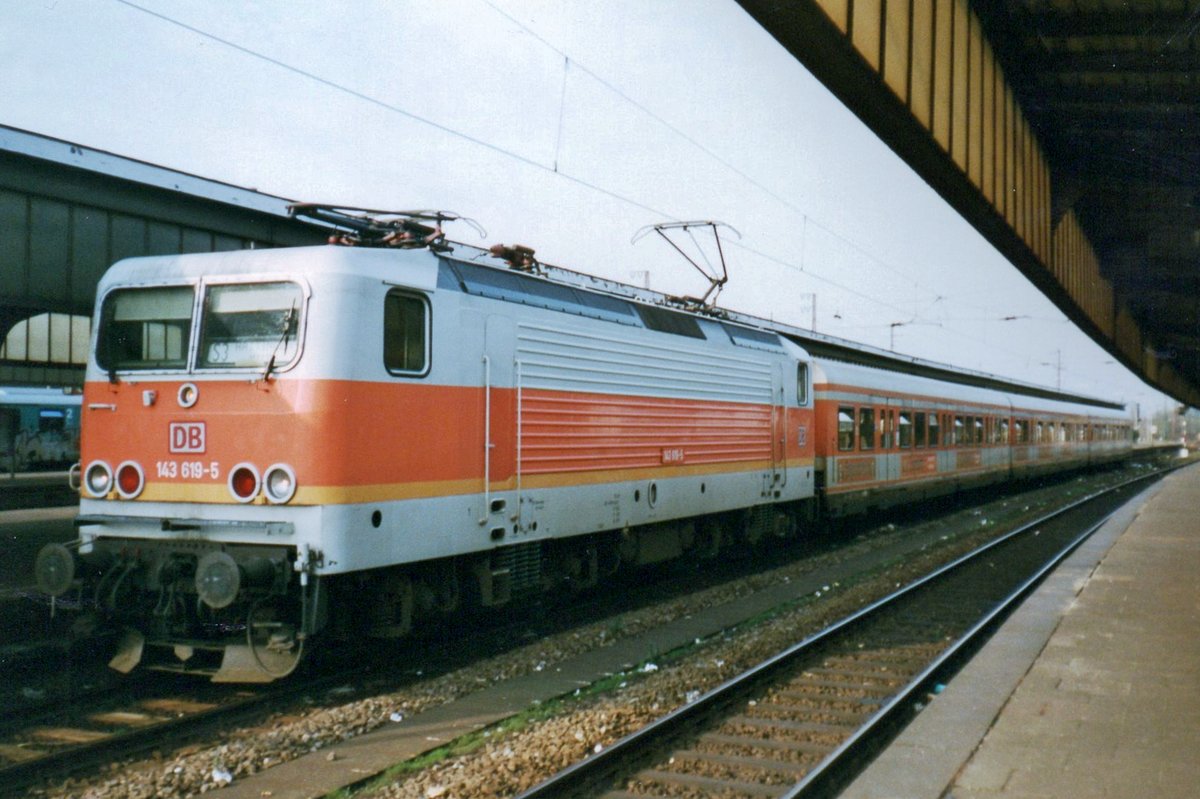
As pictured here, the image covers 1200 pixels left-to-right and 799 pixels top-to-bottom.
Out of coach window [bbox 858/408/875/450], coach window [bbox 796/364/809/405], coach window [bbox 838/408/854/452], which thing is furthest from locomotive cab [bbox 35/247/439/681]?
coach window [bbox 858/408/875/450]

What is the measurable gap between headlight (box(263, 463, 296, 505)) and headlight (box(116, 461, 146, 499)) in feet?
3.90

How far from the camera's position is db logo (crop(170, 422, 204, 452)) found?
7688mm

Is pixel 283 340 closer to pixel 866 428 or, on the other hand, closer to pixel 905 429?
pixel 866 428

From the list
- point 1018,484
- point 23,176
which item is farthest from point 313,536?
point 1018,484

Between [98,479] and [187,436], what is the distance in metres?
0.96

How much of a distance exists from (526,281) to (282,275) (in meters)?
2.80

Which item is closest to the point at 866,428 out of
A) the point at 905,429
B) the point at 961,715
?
the point at 905,429

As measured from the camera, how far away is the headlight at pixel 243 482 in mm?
7438

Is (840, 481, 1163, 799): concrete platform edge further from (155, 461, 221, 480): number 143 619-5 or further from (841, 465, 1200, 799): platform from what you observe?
(155, 461, 221, 480): number 143 619-5

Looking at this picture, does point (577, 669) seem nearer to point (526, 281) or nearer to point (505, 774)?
point (505, 774)

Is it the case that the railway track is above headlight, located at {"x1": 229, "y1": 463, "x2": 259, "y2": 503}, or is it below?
below

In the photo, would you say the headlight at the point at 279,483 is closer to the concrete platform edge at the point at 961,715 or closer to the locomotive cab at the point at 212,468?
the locomotive cab at the point at 212,468

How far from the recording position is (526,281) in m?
9.90

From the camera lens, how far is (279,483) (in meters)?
7.39
